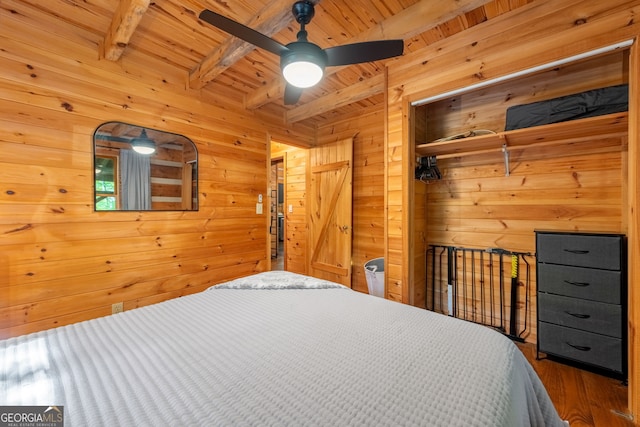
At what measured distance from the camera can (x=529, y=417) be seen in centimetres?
87

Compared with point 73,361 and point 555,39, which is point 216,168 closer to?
point 73,361

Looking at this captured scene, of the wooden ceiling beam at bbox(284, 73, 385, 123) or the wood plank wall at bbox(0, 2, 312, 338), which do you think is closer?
the wood plank wall at bbox(0, 2, 312, 338)

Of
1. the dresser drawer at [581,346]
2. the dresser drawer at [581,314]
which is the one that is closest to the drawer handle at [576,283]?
the dresser drawer at [581,314]

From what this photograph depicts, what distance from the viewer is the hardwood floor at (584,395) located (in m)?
1.53

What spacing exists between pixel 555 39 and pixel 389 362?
2.22 meters

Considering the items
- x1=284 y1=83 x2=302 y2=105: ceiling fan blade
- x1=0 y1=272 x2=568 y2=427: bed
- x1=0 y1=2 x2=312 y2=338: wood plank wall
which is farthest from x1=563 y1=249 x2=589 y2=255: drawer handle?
x1=0 y1=2 x2=312 y2=338: wood plank wall

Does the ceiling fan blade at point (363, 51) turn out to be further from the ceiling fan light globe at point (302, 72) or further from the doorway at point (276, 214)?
the doorway at point (276, 214)

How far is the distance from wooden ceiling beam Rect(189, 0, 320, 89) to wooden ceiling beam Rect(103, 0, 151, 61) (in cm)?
61

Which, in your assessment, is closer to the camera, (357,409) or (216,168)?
(357,409)

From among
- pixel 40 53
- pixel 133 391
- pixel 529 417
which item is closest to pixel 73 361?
pixel 133 391

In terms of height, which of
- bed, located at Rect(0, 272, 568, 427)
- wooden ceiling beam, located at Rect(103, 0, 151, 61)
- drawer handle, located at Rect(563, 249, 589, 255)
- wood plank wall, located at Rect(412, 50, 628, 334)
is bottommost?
bed, located at Rect(0, 272, 568, 427)

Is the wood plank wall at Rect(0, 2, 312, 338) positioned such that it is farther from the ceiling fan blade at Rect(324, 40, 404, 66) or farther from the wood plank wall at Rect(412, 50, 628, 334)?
the wood plank wall at Rect(412, 50, 628, 334)

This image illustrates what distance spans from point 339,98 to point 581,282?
2.80 m

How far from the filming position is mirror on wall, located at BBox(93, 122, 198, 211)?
218 cm
